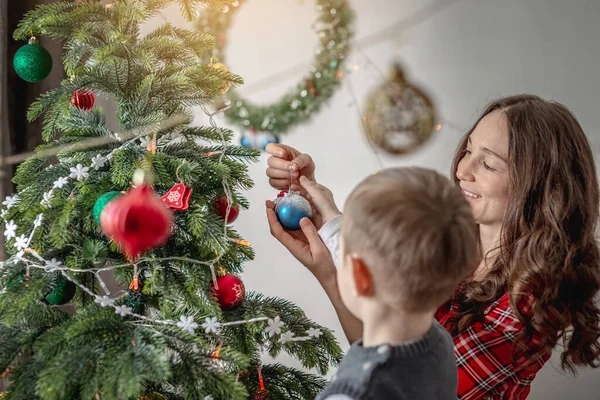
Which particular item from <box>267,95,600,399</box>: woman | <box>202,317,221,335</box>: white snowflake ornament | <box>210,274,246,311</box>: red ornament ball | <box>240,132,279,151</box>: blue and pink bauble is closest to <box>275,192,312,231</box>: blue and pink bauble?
<box>267,95,600,399</box>: woman

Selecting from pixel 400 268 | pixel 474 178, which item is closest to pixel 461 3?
pixel 474 178

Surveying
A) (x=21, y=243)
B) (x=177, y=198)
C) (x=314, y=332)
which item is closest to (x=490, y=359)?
(x=314, y=332)

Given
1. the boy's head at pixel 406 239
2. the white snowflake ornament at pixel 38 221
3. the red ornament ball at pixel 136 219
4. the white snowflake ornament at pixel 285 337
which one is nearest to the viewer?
the boy's head at pixel 406 239

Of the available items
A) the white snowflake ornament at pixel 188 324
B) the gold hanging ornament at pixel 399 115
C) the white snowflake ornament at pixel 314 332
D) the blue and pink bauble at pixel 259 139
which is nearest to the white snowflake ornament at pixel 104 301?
the white snowflake ornament at pixel 188 324

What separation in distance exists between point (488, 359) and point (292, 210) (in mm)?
481

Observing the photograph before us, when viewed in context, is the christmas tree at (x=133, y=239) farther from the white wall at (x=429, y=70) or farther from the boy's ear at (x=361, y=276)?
the white wall at (x=429, y=70)

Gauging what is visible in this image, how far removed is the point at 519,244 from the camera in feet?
3.90

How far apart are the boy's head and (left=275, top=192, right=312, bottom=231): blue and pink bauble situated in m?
0.41

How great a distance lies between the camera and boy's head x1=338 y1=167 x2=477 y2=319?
0.67 metres

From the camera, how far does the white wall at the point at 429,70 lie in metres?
2.03

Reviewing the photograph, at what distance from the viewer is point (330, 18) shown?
216cm

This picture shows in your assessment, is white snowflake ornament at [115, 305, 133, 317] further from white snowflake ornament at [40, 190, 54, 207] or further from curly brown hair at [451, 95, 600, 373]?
curly brown hair at [451, 95, 600, 373]

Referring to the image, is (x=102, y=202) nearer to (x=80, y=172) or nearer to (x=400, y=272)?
(x=80, y=172)

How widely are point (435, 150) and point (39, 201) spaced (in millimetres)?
1566
